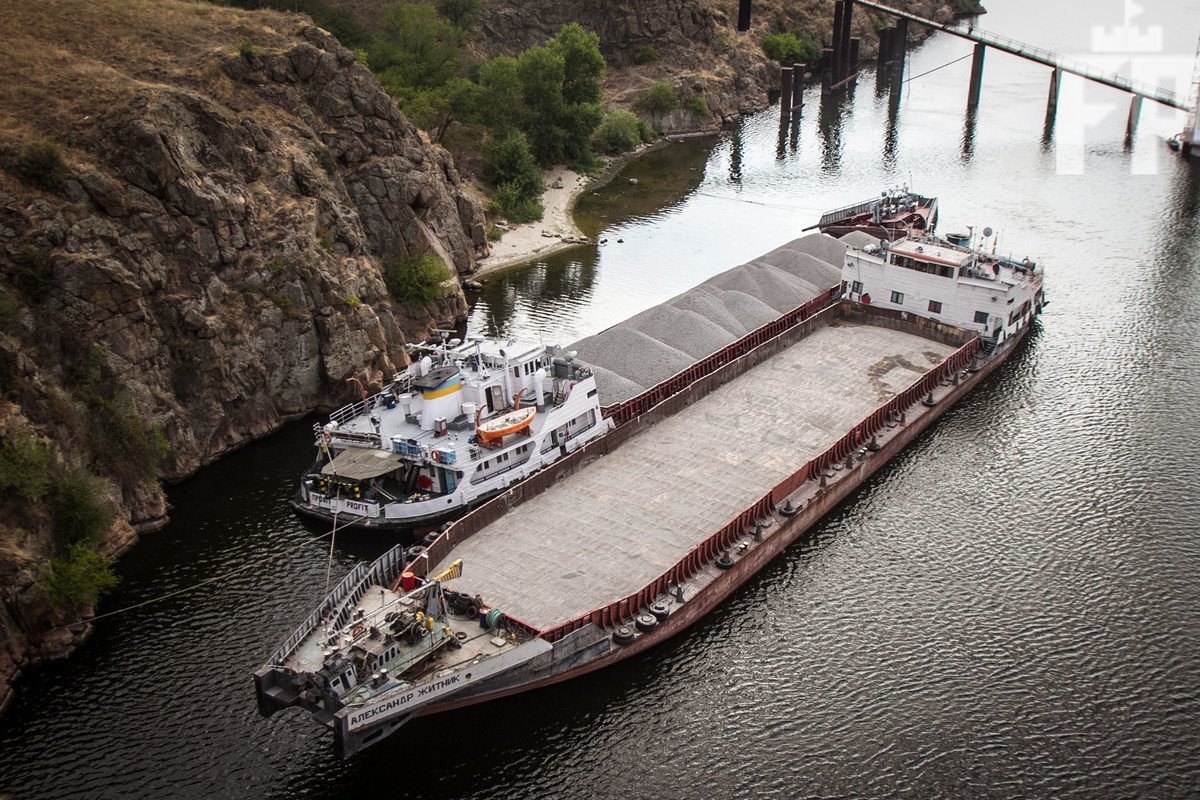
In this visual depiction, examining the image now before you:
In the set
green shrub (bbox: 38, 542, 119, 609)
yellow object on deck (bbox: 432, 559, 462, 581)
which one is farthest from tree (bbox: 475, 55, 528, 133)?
yellow object on deck (bbox: 432, 559, 462, 581)

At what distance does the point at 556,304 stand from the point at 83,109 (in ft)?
110

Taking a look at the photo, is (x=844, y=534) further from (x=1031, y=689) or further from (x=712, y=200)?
(x=712, y=200)

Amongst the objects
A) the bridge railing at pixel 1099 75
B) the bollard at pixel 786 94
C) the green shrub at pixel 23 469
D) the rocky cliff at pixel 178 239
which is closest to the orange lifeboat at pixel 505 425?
the rocky cliff at pixel 178 239

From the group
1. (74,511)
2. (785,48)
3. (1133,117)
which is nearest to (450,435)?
(74,511)

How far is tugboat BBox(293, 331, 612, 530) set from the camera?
4503 cm

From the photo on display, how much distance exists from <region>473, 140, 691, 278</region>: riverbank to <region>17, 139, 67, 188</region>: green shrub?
113 feet

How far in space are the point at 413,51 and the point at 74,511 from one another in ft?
234

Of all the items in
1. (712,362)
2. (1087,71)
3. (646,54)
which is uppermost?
(646,54)

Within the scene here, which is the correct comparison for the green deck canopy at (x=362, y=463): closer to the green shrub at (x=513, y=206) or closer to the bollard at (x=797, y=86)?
the green shrub at (x=513, y=206)

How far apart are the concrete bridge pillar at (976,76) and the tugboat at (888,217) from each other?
47581 mm

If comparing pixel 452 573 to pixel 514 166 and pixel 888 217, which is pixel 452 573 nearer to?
pixel 888 217

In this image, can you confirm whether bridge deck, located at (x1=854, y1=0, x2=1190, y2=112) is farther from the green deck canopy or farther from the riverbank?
the green deck canopy

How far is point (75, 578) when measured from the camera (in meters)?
38.3

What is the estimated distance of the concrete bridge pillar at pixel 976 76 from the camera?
123 meters
